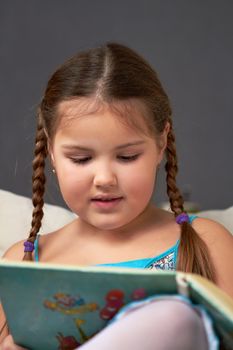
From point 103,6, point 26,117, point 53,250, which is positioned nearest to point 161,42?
point 103,6

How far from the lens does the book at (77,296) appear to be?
762 millimetres

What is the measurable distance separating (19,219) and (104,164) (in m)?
0.58

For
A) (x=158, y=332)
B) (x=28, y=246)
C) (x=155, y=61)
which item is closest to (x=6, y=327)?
(x=28, y=246)

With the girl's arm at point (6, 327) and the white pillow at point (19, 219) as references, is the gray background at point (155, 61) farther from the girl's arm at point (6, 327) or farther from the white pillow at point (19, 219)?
the girl's arm at point (6, 327)

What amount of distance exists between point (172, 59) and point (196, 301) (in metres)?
1.39

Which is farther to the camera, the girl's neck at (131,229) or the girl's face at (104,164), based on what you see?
the girl's neck at (131,229)

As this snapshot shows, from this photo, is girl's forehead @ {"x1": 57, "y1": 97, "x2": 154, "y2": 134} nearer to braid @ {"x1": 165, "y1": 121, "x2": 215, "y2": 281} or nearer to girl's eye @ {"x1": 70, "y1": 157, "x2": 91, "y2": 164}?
girl's eye @ {"x1": 70, "y1": 157, "x2": 91, "y2": 164}

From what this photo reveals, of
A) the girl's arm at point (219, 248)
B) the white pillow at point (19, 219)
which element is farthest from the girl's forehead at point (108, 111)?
the white pillow at point (19, 219)

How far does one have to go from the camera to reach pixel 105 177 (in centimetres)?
104

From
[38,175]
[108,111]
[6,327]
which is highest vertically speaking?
[108,111]

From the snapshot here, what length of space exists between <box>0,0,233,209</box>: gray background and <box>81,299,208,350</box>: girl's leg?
1281mm

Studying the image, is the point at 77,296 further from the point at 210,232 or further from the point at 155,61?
the point at 155,61

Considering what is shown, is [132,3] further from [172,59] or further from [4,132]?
[4,132]

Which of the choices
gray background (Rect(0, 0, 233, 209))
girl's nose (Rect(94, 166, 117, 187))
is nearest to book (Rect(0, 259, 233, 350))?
girl's nose (Rect(94, 166, 117, 187))
